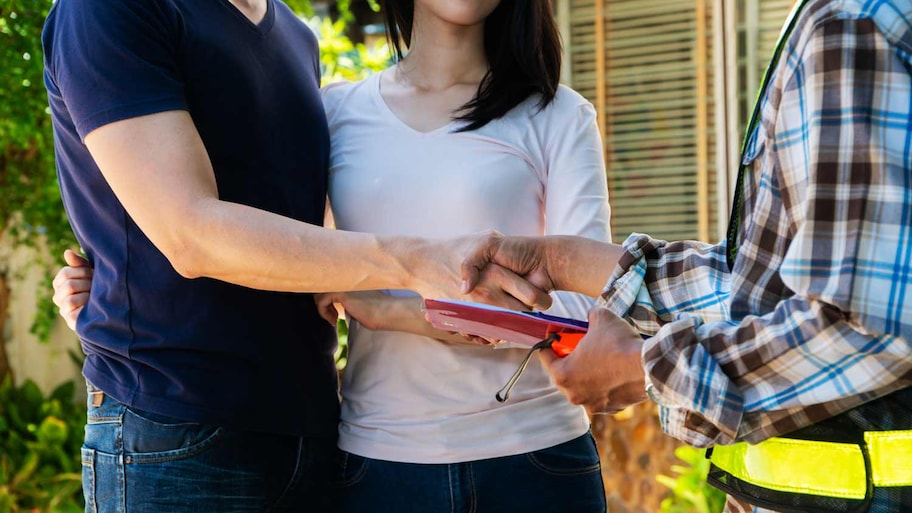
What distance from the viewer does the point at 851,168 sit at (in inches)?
46.4

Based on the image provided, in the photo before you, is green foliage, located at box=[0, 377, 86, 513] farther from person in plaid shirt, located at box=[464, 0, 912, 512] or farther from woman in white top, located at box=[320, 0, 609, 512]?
person in plaid shirt, located at box=[464, 0, 912, 512]

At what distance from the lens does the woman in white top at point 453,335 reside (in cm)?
198

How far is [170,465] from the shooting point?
1.77 meters

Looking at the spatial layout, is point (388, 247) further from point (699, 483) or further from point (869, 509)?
point (699, 483)

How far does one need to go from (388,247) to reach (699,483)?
8.50ft

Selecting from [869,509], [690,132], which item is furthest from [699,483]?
[869,509]

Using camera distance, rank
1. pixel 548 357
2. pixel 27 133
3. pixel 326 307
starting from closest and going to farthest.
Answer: pixel 548 357 < pixel 326 307 < pixel 27 133

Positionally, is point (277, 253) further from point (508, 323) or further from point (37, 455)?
point (37, 455)

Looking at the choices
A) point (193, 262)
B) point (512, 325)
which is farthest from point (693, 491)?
point (193, 262)

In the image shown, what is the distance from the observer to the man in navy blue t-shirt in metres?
1.73

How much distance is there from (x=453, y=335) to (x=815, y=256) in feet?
3.06

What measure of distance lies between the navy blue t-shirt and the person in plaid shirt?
0.66 meters

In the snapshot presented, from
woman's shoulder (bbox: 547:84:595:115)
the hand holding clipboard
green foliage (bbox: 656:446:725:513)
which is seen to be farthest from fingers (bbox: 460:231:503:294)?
green foliage (bbox: 656:446:725:513)

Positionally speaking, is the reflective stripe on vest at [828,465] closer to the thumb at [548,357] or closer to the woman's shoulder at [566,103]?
the thumb at [548,357]
